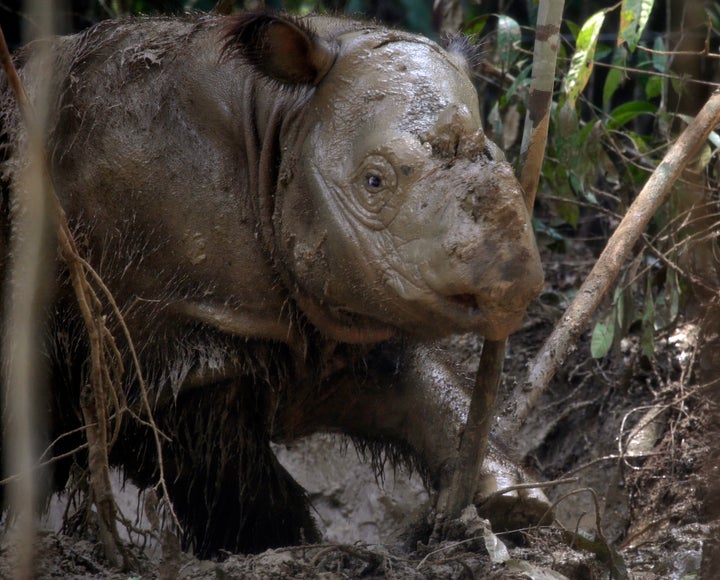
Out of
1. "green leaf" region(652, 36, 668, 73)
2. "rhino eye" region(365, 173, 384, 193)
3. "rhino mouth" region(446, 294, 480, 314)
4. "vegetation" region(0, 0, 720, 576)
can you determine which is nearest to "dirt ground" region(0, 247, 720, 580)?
"vegetation" region(0, 0, 720, 576)

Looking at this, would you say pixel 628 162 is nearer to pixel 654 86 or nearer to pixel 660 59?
pixel 654 86

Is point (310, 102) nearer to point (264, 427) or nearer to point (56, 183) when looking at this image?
point (56, 183)

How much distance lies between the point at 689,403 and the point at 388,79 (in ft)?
7.45

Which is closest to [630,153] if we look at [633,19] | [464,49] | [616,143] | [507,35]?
[616,143]

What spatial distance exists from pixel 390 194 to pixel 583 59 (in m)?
1.50

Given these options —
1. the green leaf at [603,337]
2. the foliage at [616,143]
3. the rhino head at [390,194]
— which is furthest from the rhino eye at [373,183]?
the green leaf at [603,337]

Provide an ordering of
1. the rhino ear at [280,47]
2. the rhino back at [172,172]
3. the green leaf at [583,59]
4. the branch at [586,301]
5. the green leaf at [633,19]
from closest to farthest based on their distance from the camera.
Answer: the rhino ear at [280,47] → the rhino back at [172,172] → the branch at [586,301] → the green leaf at [633,19] → the green leaf at [583,59]

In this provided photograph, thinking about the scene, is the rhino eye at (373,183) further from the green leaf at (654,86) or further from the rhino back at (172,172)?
the green leaf at (654,86)

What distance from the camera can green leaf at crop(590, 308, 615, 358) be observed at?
4.61 m

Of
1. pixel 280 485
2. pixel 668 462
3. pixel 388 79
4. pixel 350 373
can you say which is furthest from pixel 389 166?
pixel 668 462

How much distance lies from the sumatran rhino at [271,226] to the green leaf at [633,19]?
2.38ft

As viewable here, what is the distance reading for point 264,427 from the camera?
3.85 metres

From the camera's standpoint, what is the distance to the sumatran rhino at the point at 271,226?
→ 2.99 m

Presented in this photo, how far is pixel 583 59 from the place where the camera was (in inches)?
164
